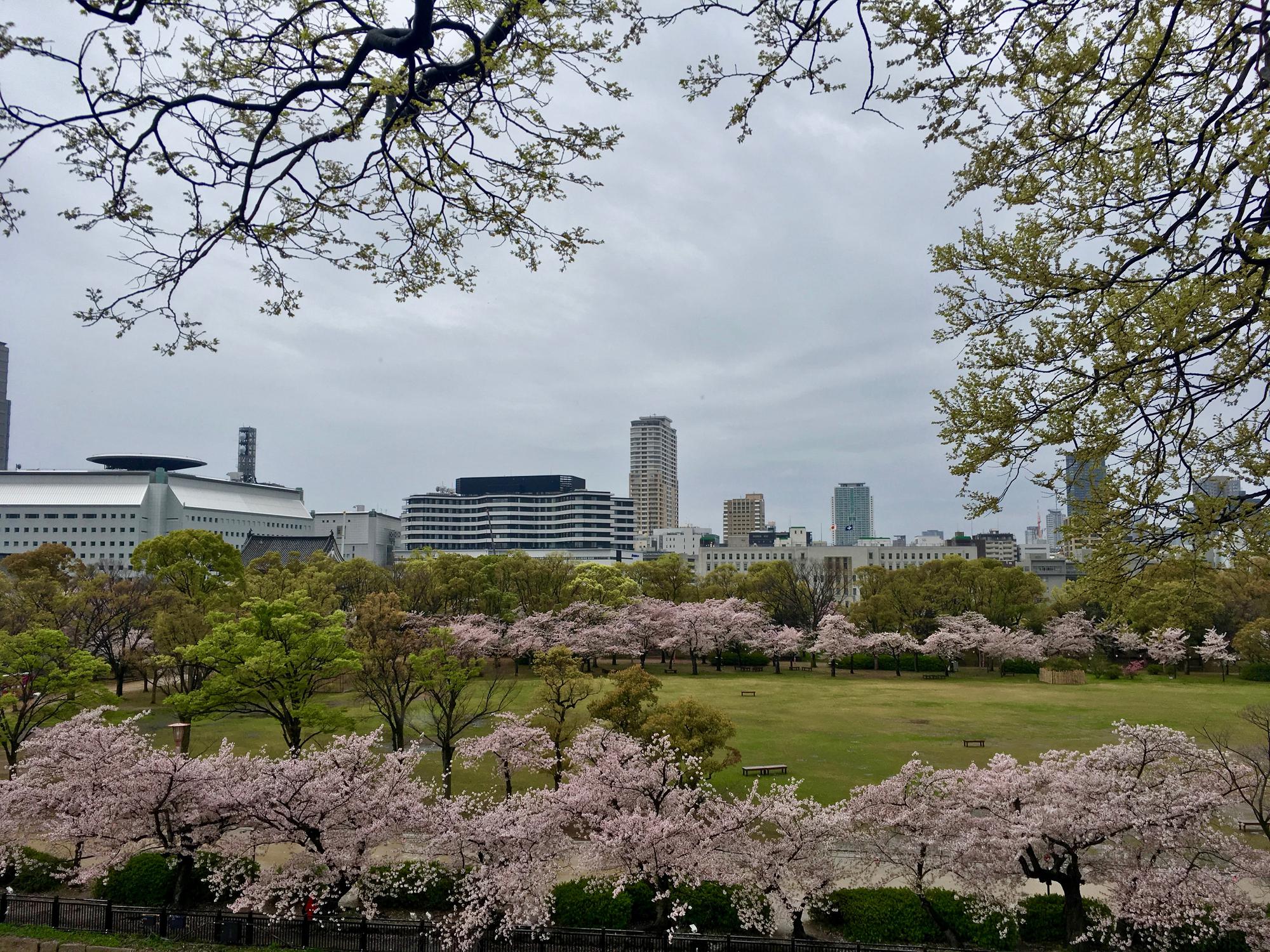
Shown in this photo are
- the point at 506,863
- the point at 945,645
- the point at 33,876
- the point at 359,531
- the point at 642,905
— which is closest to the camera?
the point at 506,863

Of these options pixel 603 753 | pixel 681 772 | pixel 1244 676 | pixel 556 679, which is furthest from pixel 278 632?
pixel 1244 676

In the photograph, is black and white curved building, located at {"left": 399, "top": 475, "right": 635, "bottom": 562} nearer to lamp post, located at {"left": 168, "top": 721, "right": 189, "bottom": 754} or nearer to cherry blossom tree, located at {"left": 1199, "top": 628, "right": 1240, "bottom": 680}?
cherry blossom tree, located at {"left": 1199, "top": 628, "right": 1240, "bottom": 680}

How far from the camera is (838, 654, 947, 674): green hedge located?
138ft

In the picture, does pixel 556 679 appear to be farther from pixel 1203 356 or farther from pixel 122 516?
pixel 122 516

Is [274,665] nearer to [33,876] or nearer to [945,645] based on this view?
[33,876]

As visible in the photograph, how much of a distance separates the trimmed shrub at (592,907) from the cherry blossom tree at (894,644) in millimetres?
32334

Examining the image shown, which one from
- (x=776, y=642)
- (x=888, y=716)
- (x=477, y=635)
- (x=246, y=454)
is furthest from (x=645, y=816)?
(x=246, y=454)

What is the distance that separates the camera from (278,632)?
18.0m

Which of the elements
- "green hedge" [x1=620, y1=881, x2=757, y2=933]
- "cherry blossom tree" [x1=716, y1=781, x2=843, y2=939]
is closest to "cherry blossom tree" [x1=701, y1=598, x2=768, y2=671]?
"cherry blossom tree" [x1=716, y1=781, x2=843, y2=939]

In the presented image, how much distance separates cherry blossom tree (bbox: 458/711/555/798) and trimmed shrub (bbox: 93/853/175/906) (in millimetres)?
5957

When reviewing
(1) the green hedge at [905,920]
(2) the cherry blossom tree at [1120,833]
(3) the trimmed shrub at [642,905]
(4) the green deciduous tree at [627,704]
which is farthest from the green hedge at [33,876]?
(2) the cherry blossom tree at [1120,833]

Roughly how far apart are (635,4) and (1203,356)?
15.5 feet

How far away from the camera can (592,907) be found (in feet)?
40.7

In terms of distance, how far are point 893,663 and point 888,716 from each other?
56.6 ft
